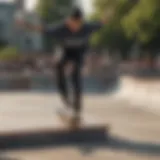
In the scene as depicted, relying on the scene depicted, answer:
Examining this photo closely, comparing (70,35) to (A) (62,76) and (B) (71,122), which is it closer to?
(A) (62,76)

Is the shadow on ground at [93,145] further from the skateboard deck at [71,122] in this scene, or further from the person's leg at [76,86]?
the person's leg at [76,86]

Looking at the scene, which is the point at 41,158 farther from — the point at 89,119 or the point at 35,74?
the point at 35,74

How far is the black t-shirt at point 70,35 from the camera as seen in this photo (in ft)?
28.3

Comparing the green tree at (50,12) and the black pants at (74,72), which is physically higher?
the green tree at (50,12)

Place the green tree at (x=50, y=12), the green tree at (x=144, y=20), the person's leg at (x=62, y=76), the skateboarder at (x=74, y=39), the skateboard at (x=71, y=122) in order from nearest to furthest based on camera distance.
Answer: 1. the skateboarder at (x=74, y=39)
2. the skateboard at (x=71, y=122)
3. the person's leg at (x=62, y=76)
4. the green tree at (x=144, y=20)
5. the green tree at (x=50, y=12)

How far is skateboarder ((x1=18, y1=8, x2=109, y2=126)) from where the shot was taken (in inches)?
339

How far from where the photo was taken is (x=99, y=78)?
83.9ft

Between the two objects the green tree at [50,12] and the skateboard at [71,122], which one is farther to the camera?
the green tree at [50,12]

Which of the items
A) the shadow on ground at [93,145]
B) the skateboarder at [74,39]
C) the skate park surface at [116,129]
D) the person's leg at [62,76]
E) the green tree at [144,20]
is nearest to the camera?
the skate park surface at [116,129]

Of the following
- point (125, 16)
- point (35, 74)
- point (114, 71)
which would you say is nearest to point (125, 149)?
point (125, 16)

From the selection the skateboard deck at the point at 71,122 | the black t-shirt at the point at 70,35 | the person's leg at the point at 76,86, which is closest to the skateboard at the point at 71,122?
the skateboard deck at the point at 71,122

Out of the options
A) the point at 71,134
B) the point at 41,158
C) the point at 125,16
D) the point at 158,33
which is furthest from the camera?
the point at 125,16

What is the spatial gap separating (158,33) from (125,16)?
174 cm

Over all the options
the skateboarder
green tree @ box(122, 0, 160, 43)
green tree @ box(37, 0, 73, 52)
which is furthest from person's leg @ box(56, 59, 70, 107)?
green tree @ box(37, 0, 73, 52)
